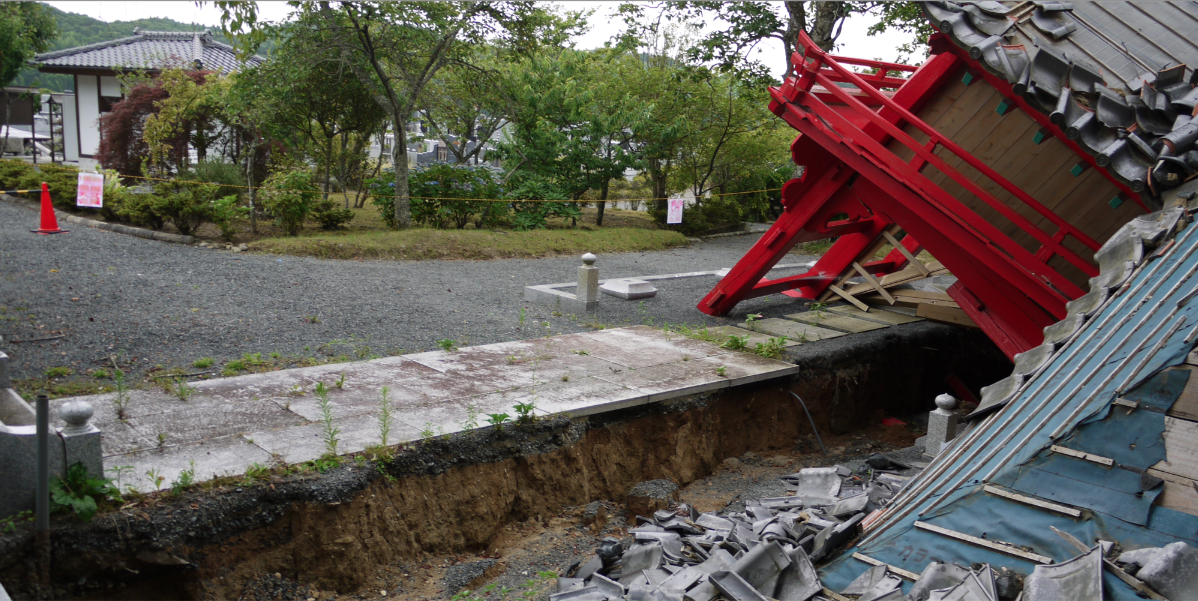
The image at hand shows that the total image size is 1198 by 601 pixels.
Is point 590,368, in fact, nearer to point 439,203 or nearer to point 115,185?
point 439,203

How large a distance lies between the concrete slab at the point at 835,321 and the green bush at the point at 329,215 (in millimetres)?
8679

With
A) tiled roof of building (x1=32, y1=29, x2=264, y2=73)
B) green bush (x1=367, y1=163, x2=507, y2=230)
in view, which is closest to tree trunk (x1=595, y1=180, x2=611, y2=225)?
green bush (x1=367, y1=163, x2=507, y2=230)

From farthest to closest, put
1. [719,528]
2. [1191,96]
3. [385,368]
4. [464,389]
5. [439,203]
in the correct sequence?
[439,203] < [385,368] < [464,389] < [1191,96] < [719,528]

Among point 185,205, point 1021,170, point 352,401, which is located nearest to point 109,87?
point 185,205

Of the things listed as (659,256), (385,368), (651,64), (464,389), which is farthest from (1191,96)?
(651,64)

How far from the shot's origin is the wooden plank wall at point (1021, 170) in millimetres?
6574

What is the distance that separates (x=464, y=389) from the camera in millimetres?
5703

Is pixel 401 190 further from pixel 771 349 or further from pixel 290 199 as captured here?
pixel 771 349

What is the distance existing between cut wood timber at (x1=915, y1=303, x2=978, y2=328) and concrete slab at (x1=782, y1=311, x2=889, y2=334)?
0.62m

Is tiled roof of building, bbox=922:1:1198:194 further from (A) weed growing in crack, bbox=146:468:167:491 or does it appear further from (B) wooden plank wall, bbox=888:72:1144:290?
(A) weed growing in crack, bbox=146:468:167:491

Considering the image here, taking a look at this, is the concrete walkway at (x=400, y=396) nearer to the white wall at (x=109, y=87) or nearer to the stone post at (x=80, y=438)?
the stone post at (x=80, y=438)

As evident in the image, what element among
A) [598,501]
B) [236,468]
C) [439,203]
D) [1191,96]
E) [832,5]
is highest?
[832,5]

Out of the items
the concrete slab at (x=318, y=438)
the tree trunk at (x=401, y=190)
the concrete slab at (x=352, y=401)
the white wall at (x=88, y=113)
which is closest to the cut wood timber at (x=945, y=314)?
the concrete slab at (x=352, y=401)

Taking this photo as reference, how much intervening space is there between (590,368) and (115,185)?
36.1 ft
